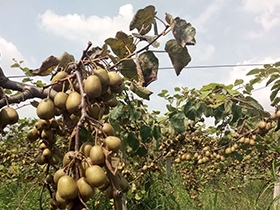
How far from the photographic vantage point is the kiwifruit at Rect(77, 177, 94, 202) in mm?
643

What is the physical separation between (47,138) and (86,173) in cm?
Result: 43

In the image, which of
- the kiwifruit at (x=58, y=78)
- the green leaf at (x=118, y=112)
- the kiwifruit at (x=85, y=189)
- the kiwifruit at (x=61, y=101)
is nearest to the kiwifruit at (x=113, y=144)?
the kiwifruit at (x=85, y=189)

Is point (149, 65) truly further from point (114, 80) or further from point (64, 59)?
point (64, 59)

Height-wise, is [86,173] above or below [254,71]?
below

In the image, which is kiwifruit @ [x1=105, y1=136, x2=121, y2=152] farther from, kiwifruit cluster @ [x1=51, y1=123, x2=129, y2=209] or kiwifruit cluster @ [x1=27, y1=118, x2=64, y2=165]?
kiwifruit cluster @ [x1=27, y1=118, x2=64, y2=165]

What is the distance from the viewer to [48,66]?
1.04 meters

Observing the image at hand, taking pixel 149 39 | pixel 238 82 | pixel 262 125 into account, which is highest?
pixel 238 82

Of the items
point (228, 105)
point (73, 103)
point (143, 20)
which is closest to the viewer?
point (73, 103)

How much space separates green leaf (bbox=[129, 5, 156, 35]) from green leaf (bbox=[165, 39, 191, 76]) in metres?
0.16

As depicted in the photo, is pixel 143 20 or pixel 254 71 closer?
pixel 143 20

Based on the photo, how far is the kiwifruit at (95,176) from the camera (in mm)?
638

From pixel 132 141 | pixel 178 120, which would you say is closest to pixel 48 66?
pixel 132 141

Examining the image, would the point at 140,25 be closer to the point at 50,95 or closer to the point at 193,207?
the point at 50,95

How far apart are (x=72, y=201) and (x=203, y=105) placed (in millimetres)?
2101
